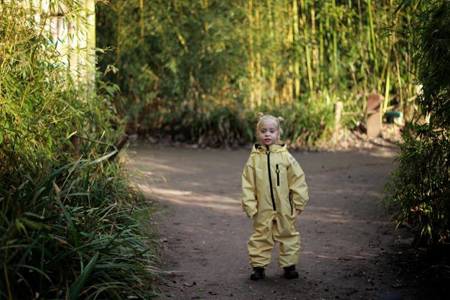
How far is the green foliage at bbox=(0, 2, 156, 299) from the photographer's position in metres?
3.42

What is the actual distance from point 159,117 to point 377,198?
15.6 feet

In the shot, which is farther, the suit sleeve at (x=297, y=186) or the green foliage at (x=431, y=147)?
the suit sleeve at (x=297, y=186)

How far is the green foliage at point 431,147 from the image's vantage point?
4.00 meters

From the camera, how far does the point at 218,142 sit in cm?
1046

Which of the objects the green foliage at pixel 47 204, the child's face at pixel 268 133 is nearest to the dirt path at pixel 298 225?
the green foliage at pixel 47 204

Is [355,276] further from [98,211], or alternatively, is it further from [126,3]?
[126,3]

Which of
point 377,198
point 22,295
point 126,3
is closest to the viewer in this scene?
point 22,295

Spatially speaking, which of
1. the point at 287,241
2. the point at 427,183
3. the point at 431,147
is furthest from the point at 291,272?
the point at 431,147

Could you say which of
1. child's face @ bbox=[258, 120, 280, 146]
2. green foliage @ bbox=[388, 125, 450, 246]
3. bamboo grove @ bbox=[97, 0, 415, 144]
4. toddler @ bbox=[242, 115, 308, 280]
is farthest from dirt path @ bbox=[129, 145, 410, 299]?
bamboo grove @ bbox=[97, 0, 415, 144]

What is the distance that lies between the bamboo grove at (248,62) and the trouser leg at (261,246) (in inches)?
215

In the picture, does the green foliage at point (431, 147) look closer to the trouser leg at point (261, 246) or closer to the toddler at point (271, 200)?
the toddler at point (271, 200)

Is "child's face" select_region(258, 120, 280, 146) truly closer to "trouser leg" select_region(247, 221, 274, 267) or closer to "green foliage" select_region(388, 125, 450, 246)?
"trouser leg" select_region(247, 221, 274, 267)

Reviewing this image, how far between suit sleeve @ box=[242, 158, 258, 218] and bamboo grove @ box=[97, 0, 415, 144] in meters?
5.42

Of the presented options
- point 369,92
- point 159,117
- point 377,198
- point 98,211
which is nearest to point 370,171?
point 377,198
